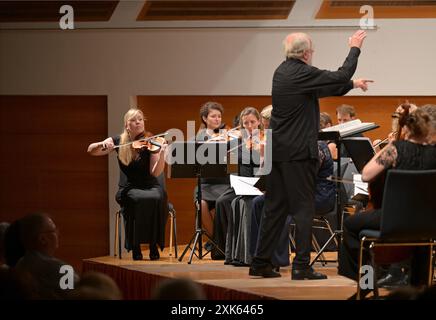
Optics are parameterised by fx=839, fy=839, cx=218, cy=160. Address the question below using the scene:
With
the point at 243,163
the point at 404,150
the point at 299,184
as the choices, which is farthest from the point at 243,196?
the point at 404,150

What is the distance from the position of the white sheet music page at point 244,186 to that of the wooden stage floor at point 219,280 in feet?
1.90

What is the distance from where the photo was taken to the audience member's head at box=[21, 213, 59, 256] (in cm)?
372

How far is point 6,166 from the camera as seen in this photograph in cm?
941

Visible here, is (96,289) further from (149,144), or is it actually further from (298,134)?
(149,144)

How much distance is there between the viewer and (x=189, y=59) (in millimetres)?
8906

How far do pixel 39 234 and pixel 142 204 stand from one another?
3190 millimetres

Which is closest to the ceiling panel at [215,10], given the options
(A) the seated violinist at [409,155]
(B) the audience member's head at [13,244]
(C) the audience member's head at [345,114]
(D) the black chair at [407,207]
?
(C) the audience member's head at [345,114]

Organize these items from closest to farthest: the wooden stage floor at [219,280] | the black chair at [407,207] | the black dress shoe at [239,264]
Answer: the black chair at [407,207] < the wooden stage floor at [219,280] < the black dress shoe at [239,264]

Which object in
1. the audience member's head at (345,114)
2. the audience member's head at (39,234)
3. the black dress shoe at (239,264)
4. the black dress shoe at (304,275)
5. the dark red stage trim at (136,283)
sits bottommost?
the dark red stage trim at (136,283)

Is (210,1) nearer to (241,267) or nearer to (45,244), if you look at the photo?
(241,267)

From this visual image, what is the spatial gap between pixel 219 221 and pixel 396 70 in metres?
3.01

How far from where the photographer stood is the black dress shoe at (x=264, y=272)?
5.45 metres

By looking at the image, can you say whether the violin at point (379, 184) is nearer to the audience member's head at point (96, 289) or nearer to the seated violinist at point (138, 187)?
the audience member's head at point (96, 289)

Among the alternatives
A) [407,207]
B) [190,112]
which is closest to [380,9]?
[190,112]
